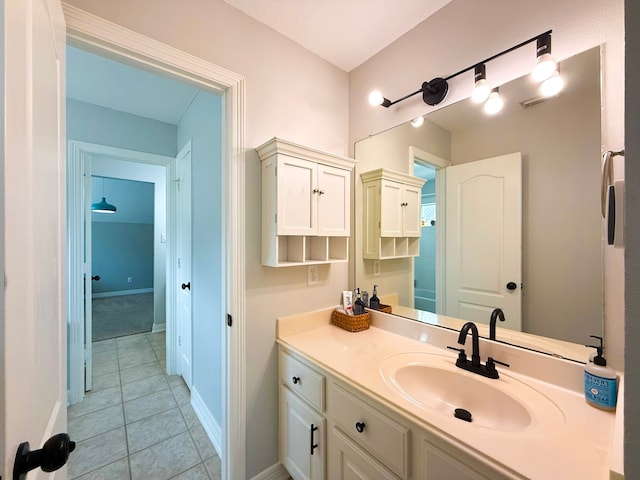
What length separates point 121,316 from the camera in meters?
4.72

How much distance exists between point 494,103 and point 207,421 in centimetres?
263

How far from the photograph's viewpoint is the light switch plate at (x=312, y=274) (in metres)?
1.66

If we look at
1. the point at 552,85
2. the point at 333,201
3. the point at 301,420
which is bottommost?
the point at 301,420

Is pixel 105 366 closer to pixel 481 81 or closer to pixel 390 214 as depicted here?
pixel 390 214

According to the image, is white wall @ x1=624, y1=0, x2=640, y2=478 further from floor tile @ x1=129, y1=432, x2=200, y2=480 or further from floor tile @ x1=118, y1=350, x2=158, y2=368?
floor tile @ x1=118, y1=350, x2=158, y2=368

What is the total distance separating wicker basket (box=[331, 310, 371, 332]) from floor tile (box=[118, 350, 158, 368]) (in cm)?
251

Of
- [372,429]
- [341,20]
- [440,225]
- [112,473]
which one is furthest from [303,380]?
[341,20]

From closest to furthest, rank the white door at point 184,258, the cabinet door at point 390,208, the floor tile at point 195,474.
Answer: the floor tile at point 195,474
the cabinet door at point 390,208
the white door at point 184,258

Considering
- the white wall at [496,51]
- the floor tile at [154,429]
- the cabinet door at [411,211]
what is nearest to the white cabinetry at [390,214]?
the cabinet door at [411,211]

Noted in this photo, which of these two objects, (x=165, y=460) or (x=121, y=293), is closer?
(x=165, y=460)

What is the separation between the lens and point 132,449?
1.75 meters

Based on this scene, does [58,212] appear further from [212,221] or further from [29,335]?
[212,221]

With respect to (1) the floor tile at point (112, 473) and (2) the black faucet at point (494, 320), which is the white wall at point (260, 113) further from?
(2) the black faucet at point (494, 320)

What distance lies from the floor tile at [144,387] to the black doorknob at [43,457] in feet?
7.42
